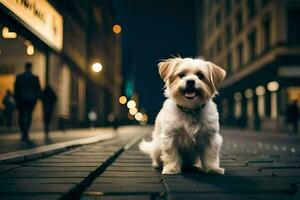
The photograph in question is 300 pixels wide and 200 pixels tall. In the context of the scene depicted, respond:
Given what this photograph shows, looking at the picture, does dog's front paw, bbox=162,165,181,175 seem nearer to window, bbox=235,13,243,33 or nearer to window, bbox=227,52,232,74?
window, bbox=235,13,243,33

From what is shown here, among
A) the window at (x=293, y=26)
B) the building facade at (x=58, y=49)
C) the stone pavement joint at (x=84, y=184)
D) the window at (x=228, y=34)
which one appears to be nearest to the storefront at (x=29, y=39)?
the building facade at (x=58, y=49)

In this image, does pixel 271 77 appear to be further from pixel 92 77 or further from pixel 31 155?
pixel 31 155

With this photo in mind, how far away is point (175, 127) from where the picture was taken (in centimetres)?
532

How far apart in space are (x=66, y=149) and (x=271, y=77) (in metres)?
24.6

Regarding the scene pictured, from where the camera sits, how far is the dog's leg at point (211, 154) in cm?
536

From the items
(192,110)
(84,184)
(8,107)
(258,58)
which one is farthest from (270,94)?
(84,184)

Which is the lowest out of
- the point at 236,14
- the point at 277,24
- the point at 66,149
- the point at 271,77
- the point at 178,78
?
the point at 66,149

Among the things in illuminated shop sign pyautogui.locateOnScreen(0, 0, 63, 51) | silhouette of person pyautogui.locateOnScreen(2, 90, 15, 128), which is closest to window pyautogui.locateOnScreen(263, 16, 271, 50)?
illuminated shop sign pyautogui.locateOnScreen(0, 0, 63, 51)

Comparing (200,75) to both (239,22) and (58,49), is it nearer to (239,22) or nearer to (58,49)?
(58,49)

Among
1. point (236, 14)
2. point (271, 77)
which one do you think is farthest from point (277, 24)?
point (236, 14)

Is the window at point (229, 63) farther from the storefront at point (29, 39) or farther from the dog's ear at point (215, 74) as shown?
the dog's ear at point (215, 74)

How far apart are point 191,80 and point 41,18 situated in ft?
33.1

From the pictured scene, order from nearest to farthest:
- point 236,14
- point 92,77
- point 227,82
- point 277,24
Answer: point 277,24 → point 92,77 → point 236,14 → point 227,82

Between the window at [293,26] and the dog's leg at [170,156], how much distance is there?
2561 cm
